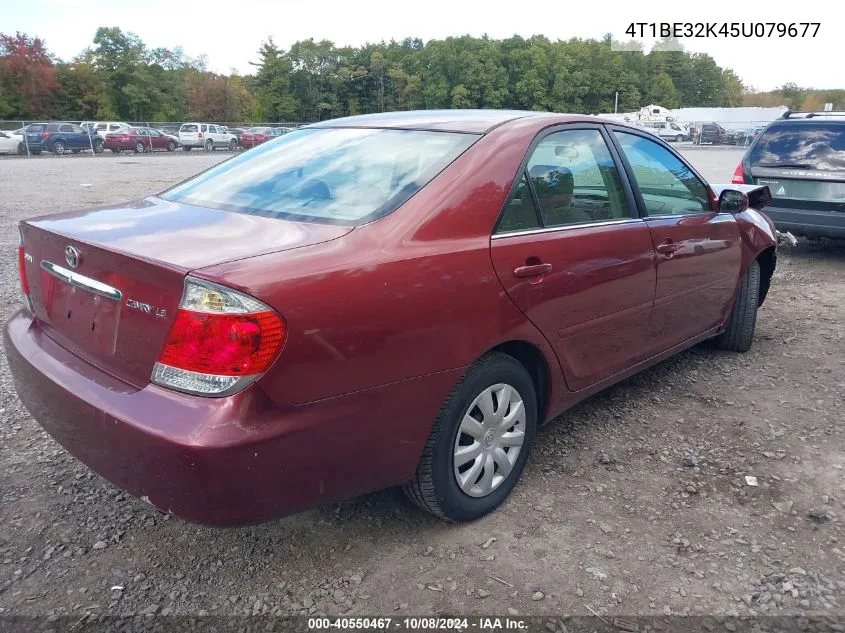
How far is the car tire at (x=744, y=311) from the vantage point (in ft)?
15.0

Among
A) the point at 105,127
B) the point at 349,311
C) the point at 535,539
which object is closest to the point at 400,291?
the point at 349,311

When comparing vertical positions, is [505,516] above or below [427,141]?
below

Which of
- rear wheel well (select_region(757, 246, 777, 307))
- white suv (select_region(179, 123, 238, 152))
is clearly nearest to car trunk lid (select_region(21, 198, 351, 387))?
rear wheel well (select_region(757, 246, 777, 307))

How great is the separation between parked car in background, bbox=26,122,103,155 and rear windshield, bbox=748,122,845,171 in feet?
105

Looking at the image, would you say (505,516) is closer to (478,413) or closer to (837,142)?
(478,413)

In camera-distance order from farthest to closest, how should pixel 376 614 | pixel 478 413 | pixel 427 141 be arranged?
pixel 427 141 → pixel 478 413 → pixel 376 614

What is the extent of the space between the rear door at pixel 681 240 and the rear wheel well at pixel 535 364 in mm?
903

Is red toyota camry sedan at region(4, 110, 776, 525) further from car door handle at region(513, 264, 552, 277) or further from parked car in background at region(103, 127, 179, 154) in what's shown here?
parked car in background at region(103, 127, 179, 154)

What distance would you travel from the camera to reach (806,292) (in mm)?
6594

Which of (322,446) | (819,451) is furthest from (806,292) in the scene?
(322,446)

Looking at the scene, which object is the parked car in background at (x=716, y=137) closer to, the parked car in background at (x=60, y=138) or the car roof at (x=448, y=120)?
the parked car in background at (x=60, y=138)

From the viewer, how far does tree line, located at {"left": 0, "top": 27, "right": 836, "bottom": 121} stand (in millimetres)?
58562

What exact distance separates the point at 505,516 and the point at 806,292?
17.0ft

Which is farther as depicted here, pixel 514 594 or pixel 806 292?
pixel 806 292
